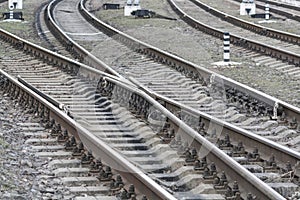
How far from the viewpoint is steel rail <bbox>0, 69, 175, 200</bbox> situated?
7277 millimetres

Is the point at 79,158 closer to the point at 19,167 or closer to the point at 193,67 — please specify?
the point at 19,167

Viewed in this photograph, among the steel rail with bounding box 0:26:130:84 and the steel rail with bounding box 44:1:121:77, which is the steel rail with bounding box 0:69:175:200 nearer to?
the steel rail with bounding box 0:26:130:84

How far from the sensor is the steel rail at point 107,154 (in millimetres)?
7277

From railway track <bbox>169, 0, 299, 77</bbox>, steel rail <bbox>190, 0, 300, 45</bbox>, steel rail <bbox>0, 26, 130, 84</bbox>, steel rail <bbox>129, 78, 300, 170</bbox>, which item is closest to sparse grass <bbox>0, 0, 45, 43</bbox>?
steel rail <bbox>0, 26, 130, 84</bbox>

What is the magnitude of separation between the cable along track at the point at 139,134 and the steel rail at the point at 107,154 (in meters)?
0.01

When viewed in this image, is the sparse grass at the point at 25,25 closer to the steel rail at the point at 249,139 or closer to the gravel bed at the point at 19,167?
the gravel bed at the point at 19,167

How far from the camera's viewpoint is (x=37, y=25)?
2575 cm

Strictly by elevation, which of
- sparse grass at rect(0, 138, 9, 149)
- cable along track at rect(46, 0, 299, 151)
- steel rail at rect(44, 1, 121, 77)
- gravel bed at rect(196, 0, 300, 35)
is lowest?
gravel bed at rect(196, 0, 300, 35)

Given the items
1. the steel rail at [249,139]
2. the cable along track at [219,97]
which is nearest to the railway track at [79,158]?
the steel rail at [249,139]

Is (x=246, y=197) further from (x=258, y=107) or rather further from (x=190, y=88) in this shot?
(x=190, y=88)

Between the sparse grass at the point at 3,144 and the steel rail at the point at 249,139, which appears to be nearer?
the steel rail at the point at 249,139

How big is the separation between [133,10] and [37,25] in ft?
14.8

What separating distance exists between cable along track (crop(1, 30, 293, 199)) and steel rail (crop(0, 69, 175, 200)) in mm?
14

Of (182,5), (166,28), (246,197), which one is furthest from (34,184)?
(182,5)
